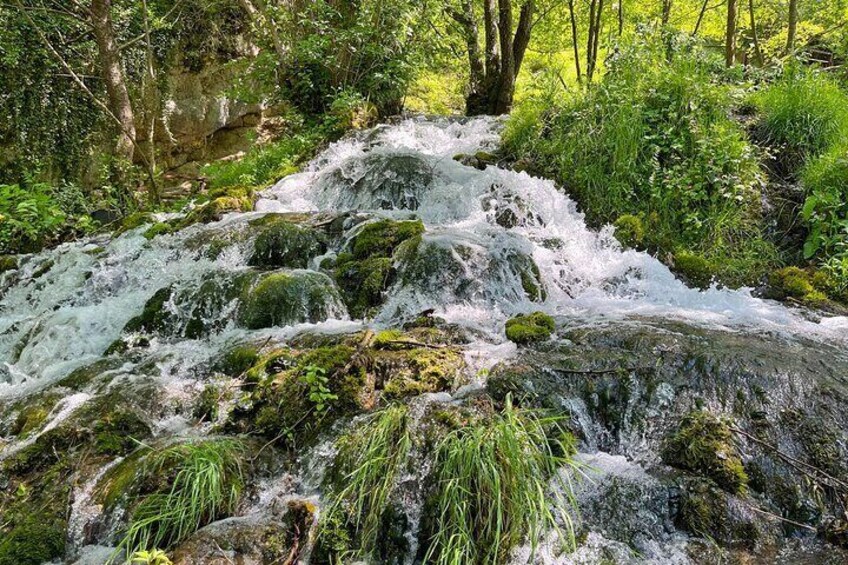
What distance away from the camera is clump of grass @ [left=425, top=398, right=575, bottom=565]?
97.3 inches

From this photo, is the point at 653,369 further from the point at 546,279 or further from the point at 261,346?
the point at 261,346

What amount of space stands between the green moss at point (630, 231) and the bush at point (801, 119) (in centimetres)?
209

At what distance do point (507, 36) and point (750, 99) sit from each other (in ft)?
21.0

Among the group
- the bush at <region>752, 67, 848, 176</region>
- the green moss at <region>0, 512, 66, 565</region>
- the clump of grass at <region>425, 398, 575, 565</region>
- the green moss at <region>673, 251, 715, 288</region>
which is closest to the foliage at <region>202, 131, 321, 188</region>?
the green moss at <region>673, 251, 715, 288</region>

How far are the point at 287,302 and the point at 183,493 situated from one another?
2532 millimetres

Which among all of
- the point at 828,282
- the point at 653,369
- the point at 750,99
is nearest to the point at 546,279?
the point at 653,369

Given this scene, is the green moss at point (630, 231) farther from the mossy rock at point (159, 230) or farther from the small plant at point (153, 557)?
the mossy rock at point (159, 230)

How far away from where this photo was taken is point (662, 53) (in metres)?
→ 7.11

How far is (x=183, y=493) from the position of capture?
2.78 meters

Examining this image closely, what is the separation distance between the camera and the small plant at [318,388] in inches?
137

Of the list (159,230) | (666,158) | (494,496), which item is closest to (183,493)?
(494,496)

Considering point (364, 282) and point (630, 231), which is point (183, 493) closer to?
point (364, 282)

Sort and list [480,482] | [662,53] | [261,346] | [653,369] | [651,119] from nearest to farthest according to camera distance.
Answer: [480,482]
[653,369]
[261,346]
[651,119]
[662,53]

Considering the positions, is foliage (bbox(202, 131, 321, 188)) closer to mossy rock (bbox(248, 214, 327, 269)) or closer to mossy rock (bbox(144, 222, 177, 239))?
mossy rock (bbox(144, 222, 177, 239))
